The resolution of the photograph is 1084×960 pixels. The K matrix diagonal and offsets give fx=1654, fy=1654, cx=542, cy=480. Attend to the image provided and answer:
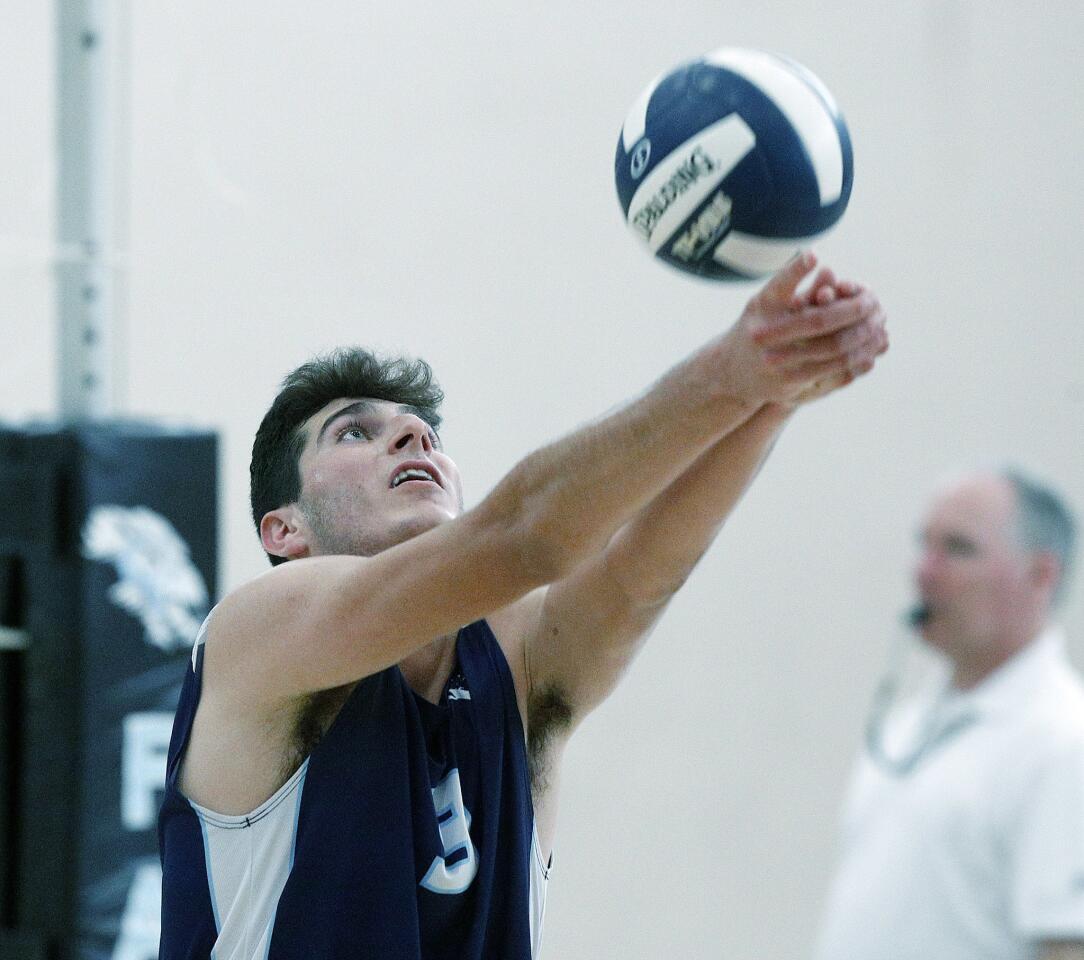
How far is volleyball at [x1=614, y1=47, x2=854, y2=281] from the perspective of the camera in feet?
7.15

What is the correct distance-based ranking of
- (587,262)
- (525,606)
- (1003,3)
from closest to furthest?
1. (525,606)
2. (587,262)
3. (1003,3)

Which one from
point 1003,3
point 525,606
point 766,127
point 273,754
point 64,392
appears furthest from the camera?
point 1003,3

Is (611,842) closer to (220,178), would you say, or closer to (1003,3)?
(220,178)

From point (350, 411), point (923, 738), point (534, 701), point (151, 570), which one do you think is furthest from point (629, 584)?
point (151, 570)

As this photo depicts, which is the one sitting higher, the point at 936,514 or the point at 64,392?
the point at 64,392

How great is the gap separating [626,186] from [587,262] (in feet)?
→ 12.6

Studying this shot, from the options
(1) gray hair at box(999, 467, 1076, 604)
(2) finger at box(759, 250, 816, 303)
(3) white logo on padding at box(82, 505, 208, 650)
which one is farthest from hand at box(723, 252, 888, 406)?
(3) white logo on padding at box(82, 505, 208, 650)

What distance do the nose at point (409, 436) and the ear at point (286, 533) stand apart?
0.63 feet

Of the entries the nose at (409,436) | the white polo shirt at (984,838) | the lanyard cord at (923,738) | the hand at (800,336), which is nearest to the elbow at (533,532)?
the hand at (800,336)

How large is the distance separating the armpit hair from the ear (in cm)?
43

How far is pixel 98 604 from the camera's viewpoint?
3.88 m

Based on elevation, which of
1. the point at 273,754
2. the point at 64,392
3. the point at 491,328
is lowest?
the point at 273,754

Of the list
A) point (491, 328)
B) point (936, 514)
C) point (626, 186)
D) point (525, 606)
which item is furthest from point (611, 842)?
point (626, 186)

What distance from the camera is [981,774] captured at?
3348 millimetres
